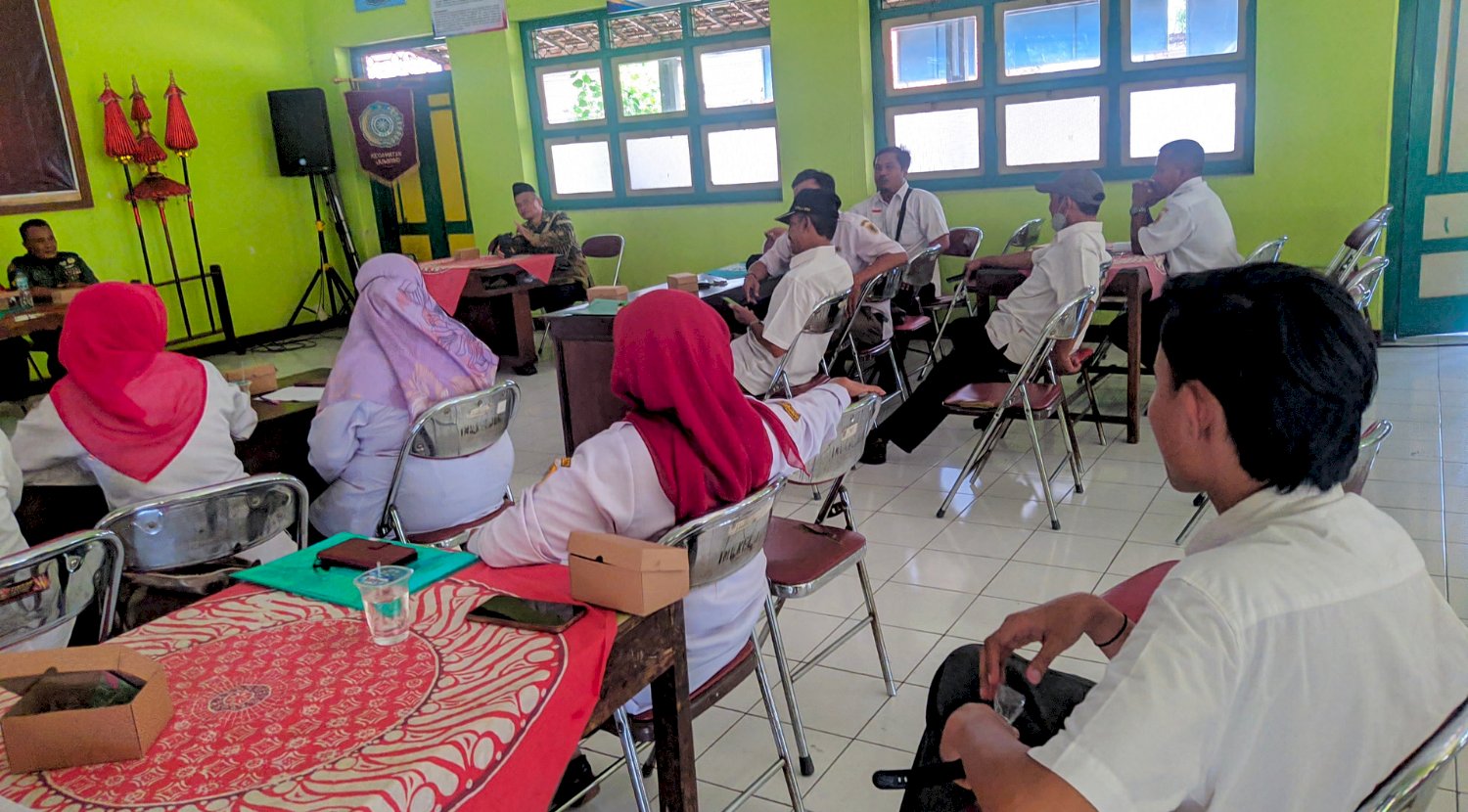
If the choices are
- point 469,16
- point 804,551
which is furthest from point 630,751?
point 469,16

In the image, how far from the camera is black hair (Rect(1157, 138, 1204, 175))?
4965 mm

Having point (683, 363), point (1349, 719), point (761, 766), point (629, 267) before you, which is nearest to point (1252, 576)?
point (1349, 719)

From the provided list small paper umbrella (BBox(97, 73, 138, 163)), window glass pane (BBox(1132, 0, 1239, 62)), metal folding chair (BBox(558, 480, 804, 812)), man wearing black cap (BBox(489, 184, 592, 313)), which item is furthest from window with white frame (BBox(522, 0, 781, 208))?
metal folding chair (BBox(558, 480, 804, 812))

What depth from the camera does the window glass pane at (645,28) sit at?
7348 mm

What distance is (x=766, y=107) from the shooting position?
724 cm

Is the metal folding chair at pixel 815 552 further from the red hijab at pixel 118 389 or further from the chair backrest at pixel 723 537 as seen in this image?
the red hijab at pixel 118 389

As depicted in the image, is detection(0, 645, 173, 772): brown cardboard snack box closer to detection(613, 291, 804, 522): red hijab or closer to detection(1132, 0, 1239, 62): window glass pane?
detection(613, 291, 804, 522): red hijab

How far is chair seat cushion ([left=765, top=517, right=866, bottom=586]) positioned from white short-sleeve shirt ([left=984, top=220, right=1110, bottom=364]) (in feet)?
6.40

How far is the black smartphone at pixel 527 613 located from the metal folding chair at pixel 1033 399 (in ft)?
8.06

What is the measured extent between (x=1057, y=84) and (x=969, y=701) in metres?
5.68

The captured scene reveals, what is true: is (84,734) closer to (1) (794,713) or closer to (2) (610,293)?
(1) (794,713)

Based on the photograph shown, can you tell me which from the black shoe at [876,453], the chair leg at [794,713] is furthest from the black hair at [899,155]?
the chair leg at [794,713]

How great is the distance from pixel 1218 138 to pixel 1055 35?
1.14 metres

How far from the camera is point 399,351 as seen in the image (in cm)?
279
